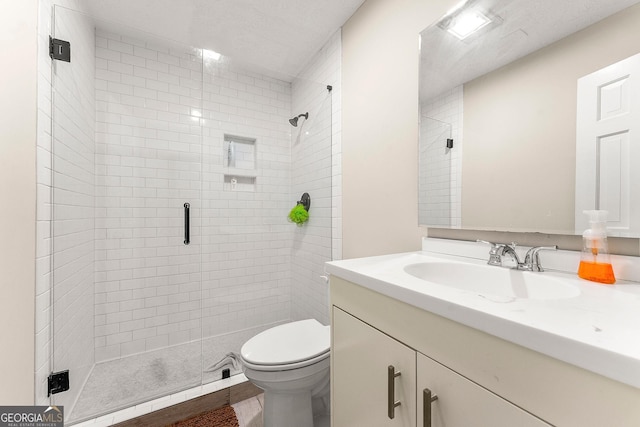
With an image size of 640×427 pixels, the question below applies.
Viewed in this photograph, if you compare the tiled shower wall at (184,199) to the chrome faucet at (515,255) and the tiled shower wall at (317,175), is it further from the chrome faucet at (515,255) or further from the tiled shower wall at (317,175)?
the chrome faucet at (515,255)

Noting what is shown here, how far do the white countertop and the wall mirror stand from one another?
0.80 ft

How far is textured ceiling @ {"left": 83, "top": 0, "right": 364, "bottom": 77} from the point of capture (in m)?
1.62

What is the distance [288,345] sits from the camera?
1.35 meters

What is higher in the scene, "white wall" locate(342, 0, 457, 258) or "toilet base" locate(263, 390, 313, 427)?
"white wall" locate(342, 0, 457, 258)

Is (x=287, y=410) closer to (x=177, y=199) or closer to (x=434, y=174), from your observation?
(x=434, y=174)

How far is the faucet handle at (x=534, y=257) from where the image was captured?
0.81 metres

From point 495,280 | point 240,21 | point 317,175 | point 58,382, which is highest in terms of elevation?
point 240,21

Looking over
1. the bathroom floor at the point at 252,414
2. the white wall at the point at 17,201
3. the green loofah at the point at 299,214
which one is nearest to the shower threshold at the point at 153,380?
the bathroom floor at the point at 252,414

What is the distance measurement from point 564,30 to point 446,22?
0.45 meters

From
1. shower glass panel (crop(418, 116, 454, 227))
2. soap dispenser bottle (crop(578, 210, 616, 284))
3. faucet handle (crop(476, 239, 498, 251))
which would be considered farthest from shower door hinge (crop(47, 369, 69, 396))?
soap dispenser bottle (crop(578, 210, 616, 284))

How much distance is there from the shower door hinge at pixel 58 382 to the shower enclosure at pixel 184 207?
11.3 inches

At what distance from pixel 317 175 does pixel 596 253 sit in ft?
5.32

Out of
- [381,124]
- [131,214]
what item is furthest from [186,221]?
[381,124]

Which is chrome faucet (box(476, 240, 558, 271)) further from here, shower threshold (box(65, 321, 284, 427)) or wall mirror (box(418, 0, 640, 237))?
shower threshold (box(65, 321, 284, 427))
